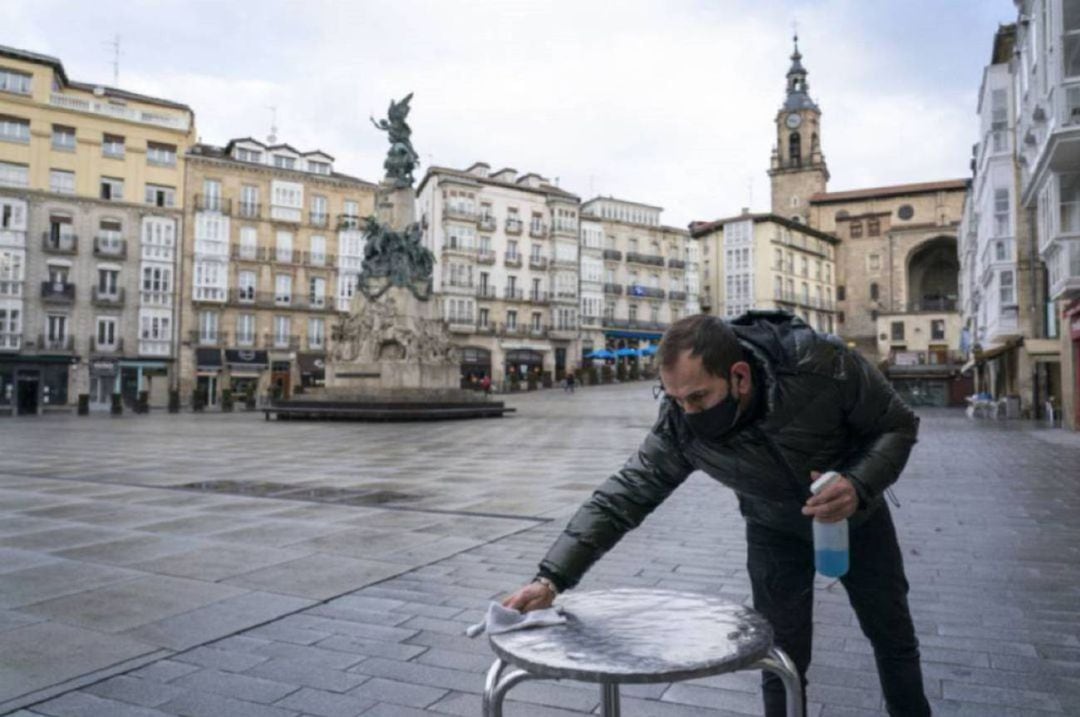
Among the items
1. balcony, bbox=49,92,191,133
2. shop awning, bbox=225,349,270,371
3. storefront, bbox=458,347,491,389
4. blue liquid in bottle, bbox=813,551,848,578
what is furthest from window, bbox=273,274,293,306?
blue liquid in bottle, bbox=813,551,848,578

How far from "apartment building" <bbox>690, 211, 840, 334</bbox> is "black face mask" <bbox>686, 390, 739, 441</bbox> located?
231 ft

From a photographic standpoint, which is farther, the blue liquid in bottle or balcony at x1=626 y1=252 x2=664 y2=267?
balcony at x1=626 y1=252 x2=664 y2=267

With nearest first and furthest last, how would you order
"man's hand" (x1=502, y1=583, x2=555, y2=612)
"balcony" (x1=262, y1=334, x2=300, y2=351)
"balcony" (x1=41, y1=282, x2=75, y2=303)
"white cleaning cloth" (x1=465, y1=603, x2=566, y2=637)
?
"white cleaning cloth" (x1=465, y1=603, x2=566, y2=637), "man's hand" (x1=502, y1=583, x2=555, y2=612), "balcony" (x1=41, y1=282, x2=75, y2=303), "balcony" (x1=262, y1=334, x2=300, y2=351)

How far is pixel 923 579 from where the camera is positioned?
5352mm

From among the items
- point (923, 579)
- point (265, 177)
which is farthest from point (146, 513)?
point (265, 177)

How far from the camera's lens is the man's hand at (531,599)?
2.16m

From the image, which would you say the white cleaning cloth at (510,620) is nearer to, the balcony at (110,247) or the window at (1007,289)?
the window at (1007,289)

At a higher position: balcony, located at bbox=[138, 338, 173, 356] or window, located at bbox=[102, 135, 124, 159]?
window, located at bbox=[102, 135, 124, 159]

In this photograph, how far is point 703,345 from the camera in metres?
2.26

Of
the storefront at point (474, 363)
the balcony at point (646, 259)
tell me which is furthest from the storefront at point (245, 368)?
the balcony at point (646, 259)

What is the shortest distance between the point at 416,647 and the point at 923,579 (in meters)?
3.59

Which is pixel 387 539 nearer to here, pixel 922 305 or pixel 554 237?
pixel 554 237

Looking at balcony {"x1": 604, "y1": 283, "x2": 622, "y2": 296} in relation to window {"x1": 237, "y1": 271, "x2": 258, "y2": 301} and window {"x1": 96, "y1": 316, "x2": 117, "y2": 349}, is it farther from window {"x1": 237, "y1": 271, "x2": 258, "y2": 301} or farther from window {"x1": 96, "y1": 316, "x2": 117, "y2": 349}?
window {"x1": 96, "y1": 316, "x2": 117, "y2": 349}

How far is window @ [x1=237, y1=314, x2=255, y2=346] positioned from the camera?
51156mm
